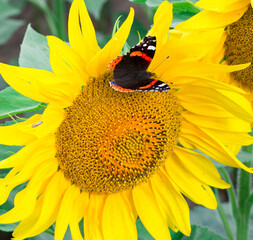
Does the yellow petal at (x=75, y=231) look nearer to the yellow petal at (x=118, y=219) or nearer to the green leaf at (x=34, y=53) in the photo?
Answer: the yellow petal at (x=118, y=219)

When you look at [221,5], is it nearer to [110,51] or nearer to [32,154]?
[110,51]

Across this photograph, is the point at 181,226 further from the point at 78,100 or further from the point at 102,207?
the point at 78,100

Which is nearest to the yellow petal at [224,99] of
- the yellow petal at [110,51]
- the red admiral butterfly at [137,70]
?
the red admiral butterfly at [137,70]

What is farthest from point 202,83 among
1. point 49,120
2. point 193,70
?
point 49,120

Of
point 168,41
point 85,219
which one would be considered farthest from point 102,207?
point 168,41

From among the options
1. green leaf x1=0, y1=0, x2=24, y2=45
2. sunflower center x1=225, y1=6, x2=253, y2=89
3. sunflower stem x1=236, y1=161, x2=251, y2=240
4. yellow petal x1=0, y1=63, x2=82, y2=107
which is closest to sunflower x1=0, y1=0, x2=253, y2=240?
yellow petal x1=0, y1=63, x2=82, y2=107

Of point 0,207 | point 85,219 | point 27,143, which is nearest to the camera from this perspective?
point 27,143
